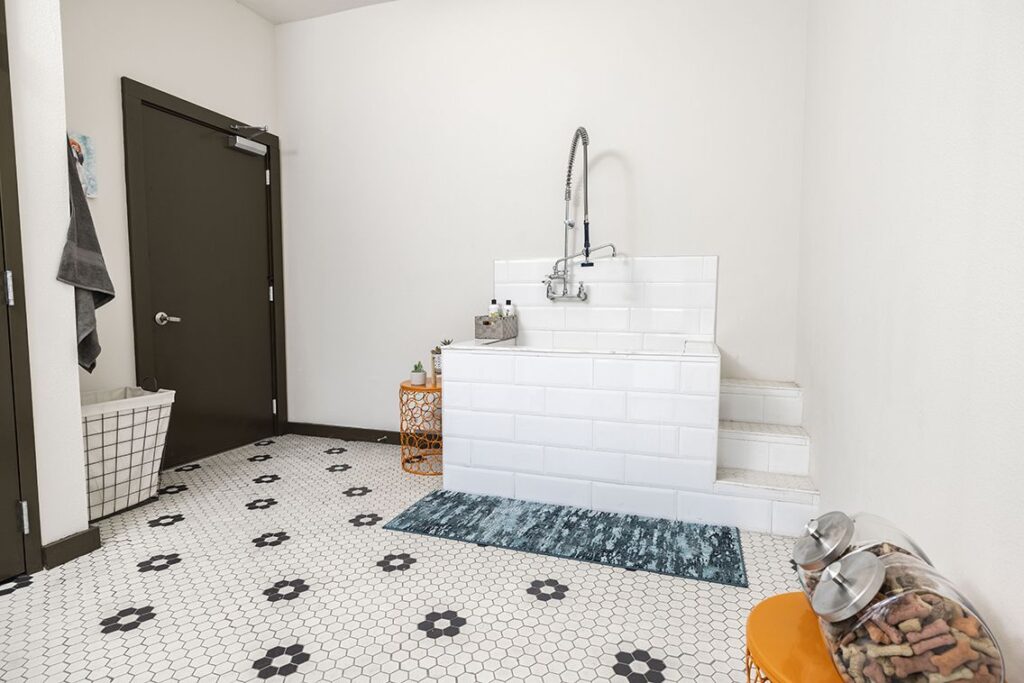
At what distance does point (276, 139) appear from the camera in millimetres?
3496

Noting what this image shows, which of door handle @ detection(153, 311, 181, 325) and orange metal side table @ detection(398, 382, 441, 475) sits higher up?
door handle @ detection(153, 311, 181, 325)

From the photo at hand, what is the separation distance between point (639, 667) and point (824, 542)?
70 cm

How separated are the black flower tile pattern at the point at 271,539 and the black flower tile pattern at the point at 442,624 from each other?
78 cm

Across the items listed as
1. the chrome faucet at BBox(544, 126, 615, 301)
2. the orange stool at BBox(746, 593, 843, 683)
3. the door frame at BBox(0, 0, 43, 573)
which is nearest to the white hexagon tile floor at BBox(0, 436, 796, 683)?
the door frame at BBox(0, 0, 43, 573)

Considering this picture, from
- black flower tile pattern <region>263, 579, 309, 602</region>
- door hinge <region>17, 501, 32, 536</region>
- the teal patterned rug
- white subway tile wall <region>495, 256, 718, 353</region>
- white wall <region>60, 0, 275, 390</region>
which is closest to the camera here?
black flower tile pattern <region>263, 579, 309, 602</region>

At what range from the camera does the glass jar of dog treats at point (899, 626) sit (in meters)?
0.63

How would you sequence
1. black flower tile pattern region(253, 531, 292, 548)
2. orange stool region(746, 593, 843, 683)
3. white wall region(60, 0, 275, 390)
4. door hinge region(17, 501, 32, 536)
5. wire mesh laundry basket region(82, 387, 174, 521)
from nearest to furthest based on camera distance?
orange stool region(746, 593, 843, 683)
door hinge region(17, 501, 32, 536)
black flower tile pattern region(253, 531, 292, 548)
wire mesh laundry basket region(82, 387, 174, 521)
white wall region(60, 0, 275, 390)

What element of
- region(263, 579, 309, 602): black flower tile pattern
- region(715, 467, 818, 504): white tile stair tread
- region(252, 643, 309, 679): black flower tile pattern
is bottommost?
region(252, 643, 309, 679): black flower tile pattern

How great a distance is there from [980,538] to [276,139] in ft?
12.5

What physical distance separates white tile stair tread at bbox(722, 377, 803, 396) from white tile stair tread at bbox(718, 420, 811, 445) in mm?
153

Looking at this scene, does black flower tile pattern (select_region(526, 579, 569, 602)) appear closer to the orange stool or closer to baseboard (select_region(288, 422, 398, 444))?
the orange stool

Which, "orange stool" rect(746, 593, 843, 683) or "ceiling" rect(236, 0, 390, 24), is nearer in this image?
"orange stool" rect(746, 593, 843, 683)

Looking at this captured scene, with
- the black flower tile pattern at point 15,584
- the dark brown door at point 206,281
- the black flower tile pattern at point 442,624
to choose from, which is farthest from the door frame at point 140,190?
the black flower tile pattern at point 442,624

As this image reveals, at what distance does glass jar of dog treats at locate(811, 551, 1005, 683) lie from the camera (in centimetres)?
63
